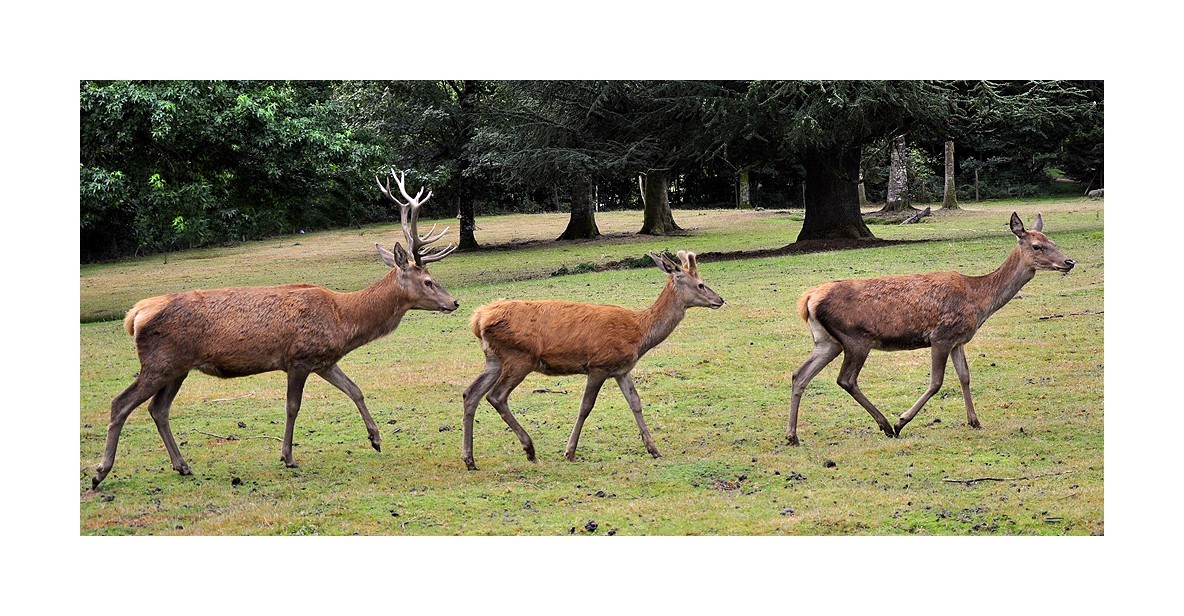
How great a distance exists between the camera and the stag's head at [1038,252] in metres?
7.41

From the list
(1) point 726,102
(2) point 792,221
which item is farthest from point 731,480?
(2) point 792,221

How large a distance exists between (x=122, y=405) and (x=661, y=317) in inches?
123

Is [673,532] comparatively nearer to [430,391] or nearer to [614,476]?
[614,476]

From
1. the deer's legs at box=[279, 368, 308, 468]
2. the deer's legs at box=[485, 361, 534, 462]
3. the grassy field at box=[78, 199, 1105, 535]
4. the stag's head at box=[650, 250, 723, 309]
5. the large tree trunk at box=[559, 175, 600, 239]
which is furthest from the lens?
the large tree trunk at box=[559, 175, 600, 239]

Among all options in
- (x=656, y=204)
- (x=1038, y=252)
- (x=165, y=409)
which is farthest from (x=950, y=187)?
(x=165, y=409)

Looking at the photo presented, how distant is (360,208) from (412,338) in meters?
1.35

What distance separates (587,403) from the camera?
6898 mm

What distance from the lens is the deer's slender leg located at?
286 inches

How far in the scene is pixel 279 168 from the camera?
9.41 m

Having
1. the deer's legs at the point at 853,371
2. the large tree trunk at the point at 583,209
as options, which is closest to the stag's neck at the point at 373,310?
the deer's legs at the point at 853,371

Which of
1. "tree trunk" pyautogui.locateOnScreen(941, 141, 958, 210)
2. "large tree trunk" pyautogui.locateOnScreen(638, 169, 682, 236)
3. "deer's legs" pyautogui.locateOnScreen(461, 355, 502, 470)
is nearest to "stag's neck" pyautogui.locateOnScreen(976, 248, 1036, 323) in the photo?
"deer's legs" pyautogui.locateOnScreen(461, 355, 502, 470)

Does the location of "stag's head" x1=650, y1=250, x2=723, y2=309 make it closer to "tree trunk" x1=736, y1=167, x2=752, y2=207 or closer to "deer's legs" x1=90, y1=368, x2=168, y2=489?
"deer's legs" x1=90, y1=368, x2=168, y2=489

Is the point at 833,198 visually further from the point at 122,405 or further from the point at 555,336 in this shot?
the point at 122,405

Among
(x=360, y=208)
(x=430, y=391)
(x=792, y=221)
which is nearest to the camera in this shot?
(x=430, y=391)
